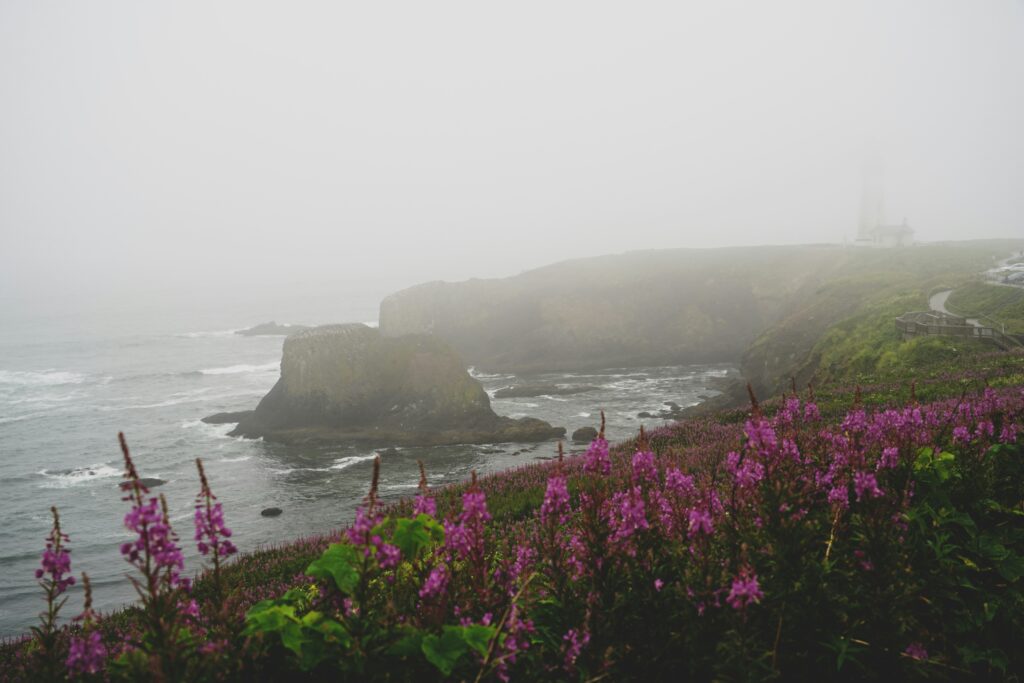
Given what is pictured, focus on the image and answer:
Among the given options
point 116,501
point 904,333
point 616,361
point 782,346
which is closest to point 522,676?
point 904,333

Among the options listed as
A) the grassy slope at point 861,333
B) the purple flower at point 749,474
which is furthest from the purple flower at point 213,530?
the grassy slope at point 861,333

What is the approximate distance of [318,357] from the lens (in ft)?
171

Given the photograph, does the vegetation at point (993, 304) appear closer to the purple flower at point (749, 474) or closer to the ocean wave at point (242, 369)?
the purple flower at point (749, 474)

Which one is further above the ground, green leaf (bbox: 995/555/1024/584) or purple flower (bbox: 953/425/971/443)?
purple flower (bbox: 953/425/971/443)

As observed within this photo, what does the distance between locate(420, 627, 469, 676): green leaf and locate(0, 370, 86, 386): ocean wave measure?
9966cm

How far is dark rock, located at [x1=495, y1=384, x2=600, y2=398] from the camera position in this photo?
62.0 m

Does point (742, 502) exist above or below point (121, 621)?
above

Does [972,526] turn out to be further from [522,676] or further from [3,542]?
[3,542]

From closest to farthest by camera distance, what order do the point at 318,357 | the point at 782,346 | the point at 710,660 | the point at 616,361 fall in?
the point at 710,660 → the point at 318,357 → the point at 782,346 → the point at 616,361

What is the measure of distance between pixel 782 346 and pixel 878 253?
2580 inches

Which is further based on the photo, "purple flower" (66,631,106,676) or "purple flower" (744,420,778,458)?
"purple flower" (744,420,778,458)

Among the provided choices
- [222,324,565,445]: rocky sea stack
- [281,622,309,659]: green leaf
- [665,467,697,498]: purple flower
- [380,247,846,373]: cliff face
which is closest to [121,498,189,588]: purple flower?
[281,622,309,659]: green leaf

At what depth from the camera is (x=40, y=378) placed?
3450 inches

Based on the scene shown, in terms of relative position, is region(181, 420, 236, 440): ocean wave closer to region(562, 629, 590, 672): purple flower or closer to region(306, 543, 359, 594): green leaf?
region(306, 543, 359, 594): green leaf
